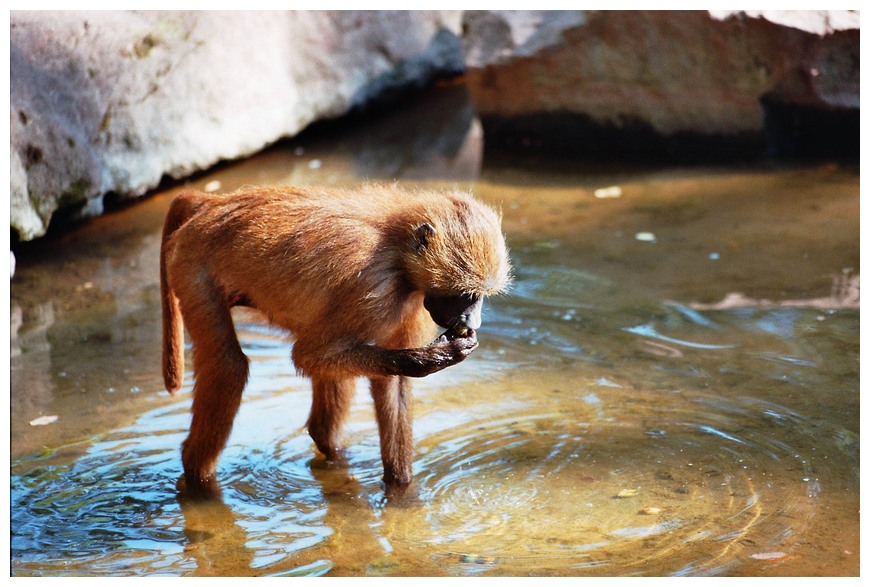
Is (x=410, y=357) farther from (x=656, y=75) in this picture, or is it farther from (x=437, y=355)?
(x=656, y=75)

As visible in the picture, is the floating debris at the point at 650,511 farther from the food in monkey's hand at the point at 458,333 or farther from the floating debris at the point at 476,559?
the food in monkey's hand at the point at 458,333

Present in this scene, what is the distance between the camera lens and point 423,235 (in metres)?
4.25

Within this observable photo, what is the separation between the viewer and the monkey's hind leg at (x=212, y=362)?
4625 mm

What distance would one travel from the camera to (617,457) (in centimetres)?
494

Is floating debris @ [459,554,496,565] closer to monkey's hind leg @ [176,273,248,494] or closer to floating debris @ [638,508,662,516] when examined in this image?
floating debris @ [638,508,662,516]

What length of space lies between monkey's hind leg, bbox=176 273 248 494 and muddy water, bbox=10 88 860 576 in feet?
0.96

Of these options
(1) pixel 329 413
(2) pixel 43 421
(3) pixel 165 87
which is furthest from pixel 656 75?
(2) pixel 43 421

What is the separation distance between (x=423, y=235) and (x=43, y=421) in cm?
252

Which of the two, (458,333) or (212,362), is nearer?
(458,333)

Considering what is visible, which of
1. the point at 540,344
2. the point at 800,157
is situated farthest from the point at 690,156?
the point at 540,344

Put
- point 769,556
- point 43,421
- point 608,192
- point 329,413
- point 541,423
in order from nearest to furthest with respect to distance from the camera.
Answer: point 769,556 < point 329,413 < point 541,423 < point 43,421 < point 608,192

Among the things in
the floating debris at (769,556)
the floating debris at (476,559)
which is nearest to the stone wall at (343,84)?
the floating debris at (476,559)

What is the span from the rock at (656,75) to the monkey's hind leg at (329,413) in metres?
5.55

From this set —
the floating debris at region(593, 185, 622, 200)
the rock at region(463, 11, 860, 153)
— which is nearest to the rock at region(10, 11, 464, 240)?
the rock at region(463, 11, 860, 153)
